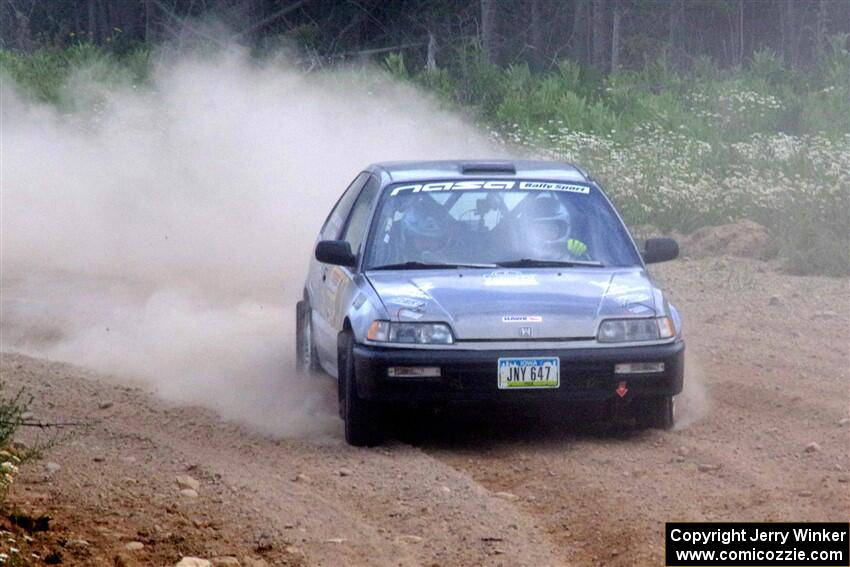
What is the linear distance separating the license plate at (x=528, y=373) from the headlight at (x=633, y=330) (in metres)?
0.32

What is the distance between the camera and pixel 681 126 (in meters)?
22.7

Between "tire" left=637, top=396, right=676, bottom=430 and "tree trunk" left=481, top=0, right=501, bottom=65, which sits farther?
"tree trunk" left=481, top=0, right=501, bottom=65

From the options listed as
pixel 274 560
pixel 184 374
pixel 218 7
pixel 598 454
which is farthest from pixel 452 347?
pixel 218 7

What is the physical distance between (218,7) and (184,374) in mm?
28374

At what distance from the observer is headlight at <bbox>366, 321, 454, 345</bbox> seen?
795 cm

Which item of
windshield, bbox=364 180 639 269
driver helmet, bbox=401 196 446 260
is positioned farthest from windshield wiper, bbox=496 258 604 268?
driver helmet, bbox=401 196 446 260

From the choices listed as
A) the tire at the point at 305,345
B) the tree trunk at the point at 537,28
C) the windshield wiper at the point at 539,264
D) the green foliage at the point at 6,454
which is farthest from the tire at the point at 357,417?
the tree trunk at the point at 537,28

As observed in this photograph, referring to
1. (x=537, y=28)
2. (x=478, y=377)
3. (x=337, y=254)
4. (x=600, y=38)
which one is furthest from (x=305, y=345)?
(x=537, y=28)

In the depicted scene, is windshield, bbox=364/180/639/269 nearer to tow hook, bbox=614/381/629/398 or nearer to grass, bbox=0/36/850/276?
tow hook, bbox=614/381/629/398

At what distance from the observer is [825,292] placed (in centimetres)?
1401

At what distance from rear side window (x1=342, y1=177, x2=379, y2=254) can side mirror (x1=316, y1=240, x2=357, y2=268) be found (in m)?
0.20

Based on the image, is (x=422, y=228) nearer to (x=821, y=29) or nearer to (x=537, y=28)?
(x=821, y=29)

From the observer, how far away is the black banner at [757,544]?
19.9ft

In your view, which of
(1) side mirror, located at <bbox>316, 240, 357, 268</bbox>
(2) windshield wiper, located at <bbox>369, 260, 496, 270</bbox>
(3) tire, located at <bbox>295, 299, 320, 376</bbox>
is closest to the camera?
(2) windshield wiper, located at <bbox>369, 260, 496, 270</bbox>
